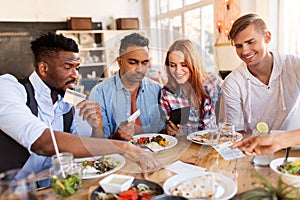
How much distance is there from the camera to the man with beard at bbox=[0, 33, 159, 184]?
3.36 ft

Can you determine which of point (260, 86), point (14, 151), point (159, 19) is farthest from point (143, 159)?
point (159, 19)

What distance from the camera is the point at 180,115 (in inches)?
58.3

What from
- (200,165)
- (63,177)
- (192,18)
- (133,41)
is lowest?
(200,165)

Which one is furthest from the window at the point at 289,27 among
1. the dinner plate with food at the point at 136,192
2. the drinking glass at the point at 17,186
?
the drinking glass at the point at 17,186

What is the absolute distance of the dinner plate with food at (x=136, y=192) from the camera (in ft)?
2.57

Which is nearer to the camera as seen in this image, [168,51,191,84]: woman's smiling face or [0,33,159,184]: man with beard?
[0,33,159,184]: man with beard

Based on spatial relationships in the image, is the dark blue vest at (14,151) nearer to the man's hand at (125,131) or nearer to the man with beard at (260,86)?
the man's hand at (125,131)

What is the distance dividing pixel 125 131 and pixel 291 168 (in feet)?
2.52

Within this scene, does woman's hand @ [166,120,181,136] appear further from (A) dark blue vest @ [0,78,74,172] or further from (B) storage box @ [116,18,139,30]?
(B) storage box @ [116,18,139,30]

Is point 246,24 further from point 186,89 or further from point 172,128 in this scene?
point 172,128

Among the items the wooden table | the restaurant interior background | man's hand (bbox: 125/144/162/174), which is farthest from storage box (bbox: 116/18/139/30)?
man's hand (bbox: 125/144/162/174)

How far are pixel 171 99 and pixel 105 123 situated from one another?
369mm

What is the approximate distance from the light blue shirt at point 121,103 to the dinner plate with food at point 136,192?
0.52 m

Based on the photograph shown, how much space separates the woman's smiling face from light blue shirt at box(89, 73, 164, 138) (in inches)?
4.7
